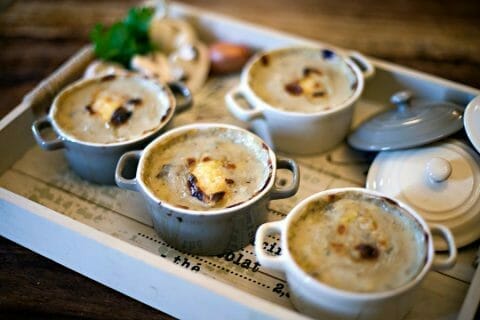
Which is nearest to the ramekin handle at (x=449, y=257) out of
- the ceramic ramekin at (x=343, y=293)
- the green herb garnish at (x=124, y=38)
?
the ceramic ramekin at (x=343, y=293)

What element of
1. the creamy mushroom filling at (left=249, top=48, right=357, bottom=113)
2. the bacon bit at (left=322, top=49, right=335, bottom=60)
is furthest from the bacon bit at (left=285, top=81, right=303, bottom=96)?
the bacon bit at (left=322, top=49, right=335, bottom=60)

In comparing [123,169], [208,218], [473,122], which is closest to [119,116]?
[123,169]

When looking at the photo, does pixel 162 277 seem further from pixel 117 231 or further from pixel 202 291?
pixel 117 231

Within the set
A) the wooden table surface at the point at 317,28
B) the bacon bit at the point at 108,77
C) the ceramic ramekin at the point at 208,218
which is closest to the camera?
the ceramic ramekin at the point at 208,218

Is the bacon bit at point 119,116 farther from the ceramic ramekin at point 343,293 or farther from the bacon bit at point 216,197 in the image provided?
the ceramic ramekin at point 343,293

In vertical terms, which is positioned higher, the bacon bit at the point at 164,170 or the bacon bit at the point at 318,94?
the bacon bit at the point at 318,94

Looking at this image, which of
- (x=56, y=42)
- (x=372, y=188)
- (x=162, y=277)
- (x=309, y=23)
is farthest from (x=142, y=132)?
(x=309, y=23)

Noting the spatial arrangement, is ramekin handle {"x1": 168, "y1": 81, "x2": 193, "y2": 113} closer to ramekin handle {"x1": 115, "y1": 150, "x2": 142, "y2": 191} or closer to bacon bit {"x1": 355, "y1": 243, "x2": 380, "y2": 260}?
ramekin handle {"x1": 115, "y1": 150, "x2": 142, "y2": 191}

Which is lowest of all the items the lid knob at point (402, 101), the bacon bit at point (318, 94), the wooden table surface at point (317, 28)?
the wooden table surface at point (317, 28)
